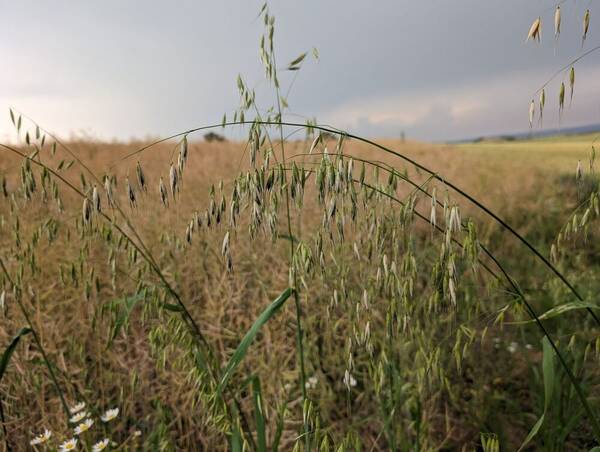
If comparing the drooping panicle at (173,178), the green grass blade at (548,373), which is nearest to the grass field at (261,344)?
the green grass blade at (548,373)

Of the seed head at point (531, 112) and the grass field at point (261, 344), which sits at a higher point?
the seed head at point (531, 112)

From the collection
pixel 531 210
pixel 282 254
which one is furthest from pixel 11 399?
pixel 531 210

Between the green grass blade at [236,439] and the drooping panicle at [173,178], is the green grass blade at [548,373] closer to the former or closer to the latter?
the green grass blade at [236,439]

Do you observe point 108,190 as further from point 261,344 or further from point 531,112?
point 261,344

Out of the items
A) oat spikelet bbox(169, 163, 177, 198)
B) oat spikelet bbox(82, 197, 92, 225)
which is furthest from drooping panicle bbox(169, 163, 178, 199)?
oat spikelet bbox(82, 197, 92, 225)

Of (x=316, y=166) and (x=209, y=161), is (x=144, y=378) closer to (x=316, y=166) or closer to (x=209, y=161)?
(x=316, y=166)

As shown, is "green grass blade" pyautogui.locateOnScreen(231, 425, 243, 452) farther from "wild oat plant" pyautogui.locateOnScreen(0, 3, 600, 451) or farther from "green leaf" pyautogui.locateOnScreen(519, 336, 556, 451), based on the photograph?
"green leaf" pyautogui.locateOnScreen(519, 336, 556, 451)

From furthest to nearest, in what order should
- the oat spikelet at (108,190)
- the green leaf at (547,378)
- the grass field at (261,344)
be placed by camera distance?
the grass field at (261,344)
the oat spikelet at (108,190)
the green leaf at (547,378)

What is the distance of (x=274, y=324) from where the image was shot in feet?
9.27

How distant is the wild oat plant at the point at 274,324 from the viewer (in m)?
1.30

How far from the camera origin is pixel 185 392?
2.60 meters

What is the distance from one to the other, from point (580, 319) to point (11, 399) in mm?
3645

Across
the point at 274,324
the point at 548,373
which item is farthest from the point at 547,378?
the point at 274,324

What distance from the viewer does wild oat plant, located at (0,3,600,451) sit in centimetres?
130
